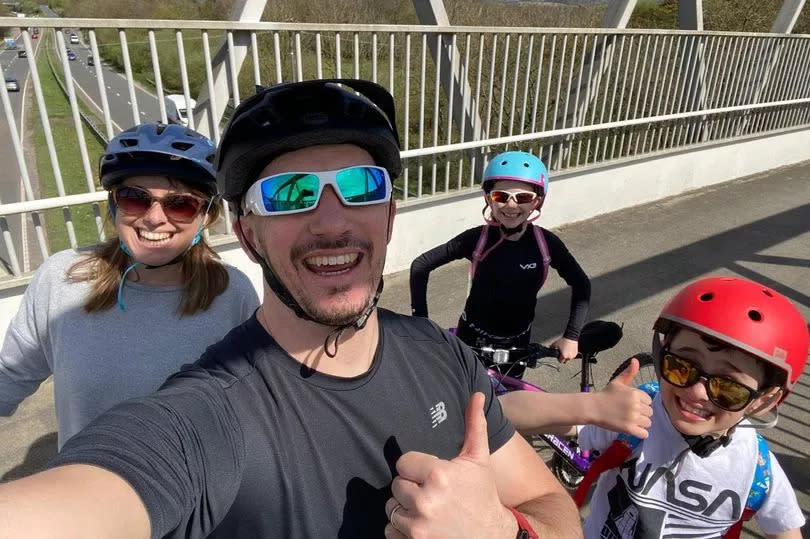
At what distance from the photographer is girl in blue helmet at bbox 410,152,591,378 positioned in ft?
9.59

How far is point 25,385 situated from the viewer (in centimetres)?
181

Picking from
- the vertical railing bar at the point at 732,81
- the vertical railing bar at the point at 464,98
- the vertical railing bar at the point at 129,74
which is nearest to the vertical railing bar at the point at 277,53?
the vertical railing bar at the point at 129,74

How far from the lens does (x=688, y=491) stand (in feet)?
5.69

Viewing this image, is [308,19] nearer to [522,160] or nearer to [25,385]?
[522,160]

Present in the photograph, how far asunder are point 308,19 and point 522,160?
458 cm

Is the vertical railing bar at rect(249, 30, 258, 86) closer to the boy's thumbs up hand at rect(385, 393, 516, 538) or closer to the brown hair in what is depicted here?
the brown hair

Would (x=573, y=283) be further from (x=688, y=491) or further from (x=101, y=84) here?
(x=101, y=84)

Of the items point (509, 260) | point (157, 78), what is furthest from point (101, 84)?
point (509, 260)

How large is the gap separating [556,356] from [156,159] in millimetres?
2218

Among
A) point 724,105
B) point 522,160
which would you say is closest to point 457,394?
point 522,160

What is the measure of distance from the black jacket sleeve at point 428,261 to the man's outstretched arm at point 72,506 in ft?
7.09

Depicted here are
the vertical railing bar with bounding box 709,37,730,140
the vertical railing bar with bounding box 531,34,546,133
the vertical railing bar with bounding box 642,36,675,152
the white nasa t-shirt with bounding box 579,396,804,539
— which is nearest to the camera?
the white nasa t-shirt with bounding box 579,396,804,539

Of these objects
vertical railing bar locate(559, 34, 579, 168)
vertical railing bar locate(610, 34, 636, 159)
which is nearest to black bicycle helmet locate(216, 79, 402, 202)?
vertical railing bar locate(559, 34, 579, 168)

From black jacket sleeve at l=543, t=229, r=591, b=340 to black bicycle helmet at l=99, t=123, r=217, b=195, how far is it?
2.03m
